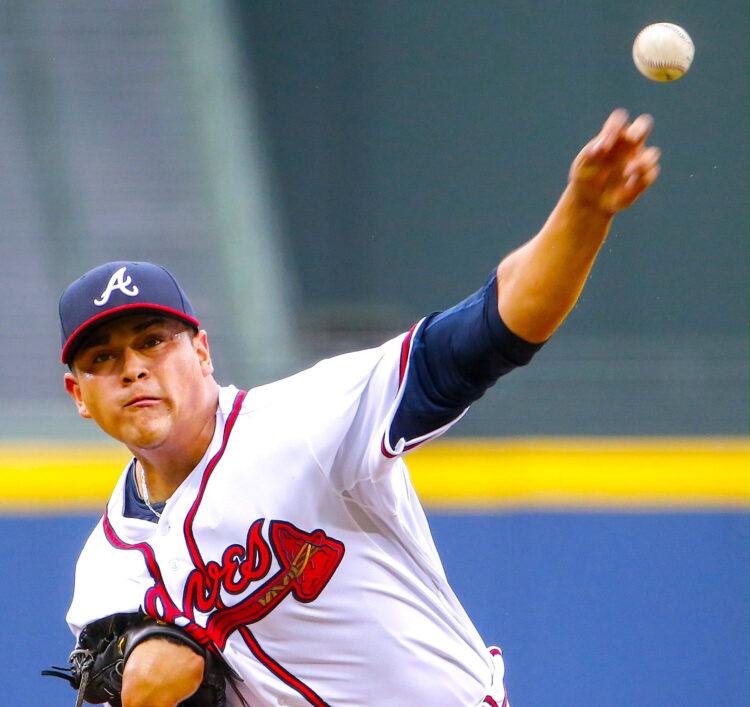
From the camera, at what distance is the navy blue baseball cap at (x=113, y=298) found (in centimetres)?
215

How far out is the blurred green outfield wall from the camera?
13.7 ft

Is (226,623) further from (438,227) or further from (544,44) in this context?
(544,44)

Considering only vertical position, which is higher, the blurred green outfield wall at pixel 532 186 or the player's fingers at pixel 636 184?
the blurred green outfield wall at pixel 532 186

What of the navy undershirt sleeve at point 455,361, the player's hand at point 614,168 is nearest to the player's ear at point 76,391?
the navy undershirt sleeve at point 455,361

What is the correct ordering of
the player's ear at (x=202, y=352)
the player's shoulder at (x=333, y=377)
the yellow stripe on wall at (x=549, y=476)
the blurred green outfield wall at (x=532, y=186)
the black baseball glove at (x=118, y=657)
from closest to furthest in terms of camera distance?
the player's shoulder at (x=333, y=377) < the black baseball glove at (x=118, y=657) < the player's ear at (x=202, y=352) < the yellow stripe on wall at (x=549, y=476) < the blurred green outfield wall at (x=532, y=186)

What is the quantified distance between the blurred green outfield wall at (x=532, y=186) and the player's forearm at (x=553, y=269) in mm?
2445

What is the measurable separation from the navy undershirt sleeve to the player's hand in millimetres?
211

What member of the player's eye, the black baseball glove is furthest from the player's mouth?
the black baseball glove

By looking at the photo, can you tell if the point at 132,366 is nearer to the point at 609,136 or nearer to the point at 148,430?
the point at 148,430

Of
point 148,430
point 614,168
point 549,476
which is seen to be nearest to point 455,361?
point 614,168

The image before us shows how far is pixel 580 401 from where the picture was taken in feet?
13.7

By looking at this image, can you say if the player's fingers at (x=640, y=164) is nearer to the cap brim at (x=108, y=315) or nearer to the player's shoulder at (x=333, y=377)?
the player's shoulder at (x=333, y=377)

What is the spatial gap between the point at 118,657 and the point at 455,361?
0.89m

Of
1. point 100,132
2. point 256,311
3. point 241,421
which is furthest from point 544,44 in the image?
point 241,421
